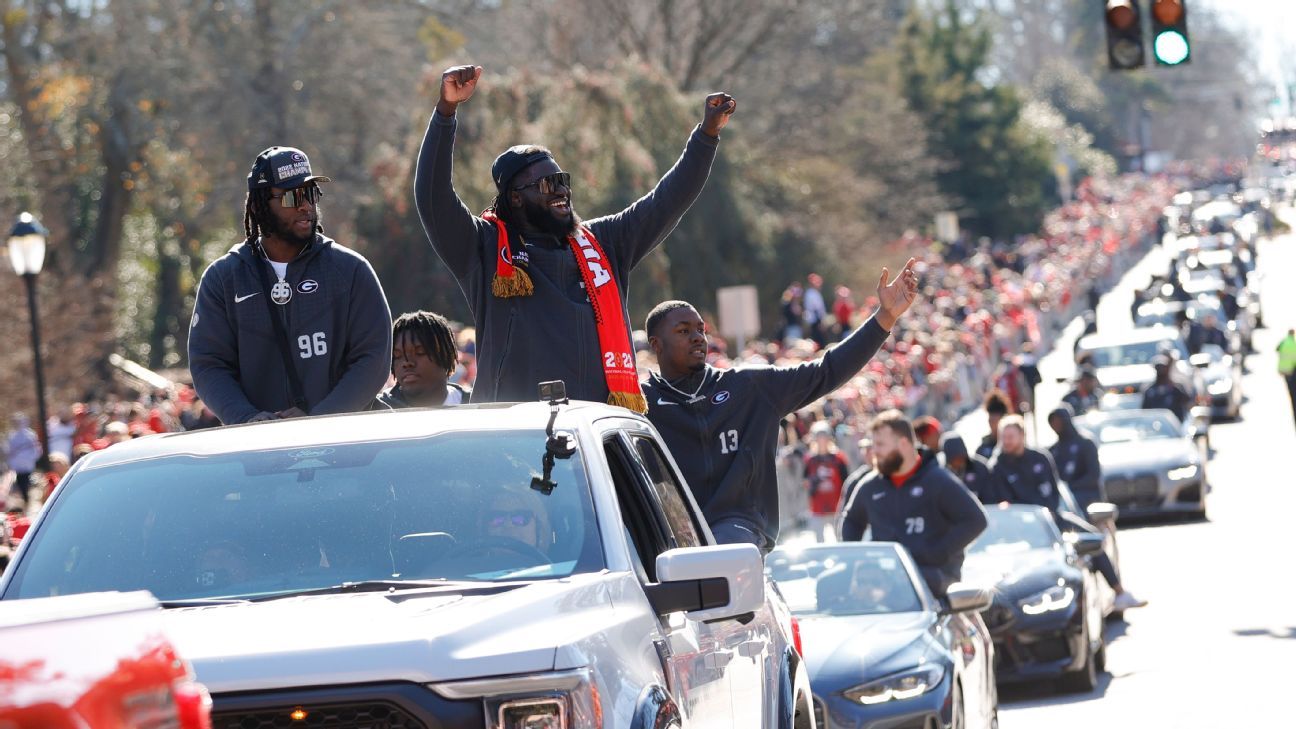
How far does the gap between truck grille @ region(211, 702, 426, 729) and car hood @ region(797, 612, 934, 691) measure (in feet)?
21.6

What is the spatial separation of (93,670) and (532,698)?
1.52 meters

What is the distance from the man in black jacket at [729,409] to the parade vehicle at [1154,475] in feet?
64.7

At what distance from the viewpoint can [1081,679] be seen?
1506 centimetres

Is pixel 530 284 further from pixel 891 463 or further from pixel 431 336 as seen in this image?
pixel 891 463

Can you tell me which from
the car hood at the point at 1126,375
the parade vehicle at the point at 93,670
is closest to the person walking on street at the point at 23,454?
the parade vehicle at the point at 93,670

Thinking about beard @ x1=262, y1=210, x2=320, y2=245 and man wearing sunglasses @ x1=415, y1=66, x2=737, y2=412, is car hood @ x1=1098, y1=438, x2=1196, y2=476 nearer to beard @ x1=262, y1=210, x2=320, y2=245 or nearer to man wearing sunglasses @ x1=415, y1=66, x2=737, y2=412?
man wearing sunglasses @ x1=415, y1=66, x2=737, y2=412

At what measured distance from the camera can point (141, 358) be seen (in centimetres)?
4378

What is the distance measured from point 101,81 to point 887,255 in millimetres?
22314

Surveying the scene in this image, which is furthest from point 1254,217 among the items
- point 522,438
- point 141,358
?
point 522,438

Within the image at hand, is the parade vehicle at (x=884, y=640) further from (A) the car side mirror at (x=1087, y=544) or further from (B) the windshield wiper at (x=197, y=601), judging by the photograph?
(B) the windshield wiper at (x=197, y=601)

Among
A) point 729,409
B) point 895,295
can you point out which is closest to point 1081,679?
point 895,295

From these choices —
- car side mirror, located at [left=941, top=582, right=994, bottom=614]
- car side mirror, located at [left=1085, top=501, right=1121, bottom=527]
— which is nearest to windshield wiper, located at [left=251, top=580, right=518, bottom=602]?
car side mirror, located at [left=941, top=582, right=994, bottom=614]

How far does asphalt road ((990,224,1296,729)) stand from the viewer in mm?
13508

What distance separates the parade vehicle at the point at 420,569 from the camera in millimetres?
4512
